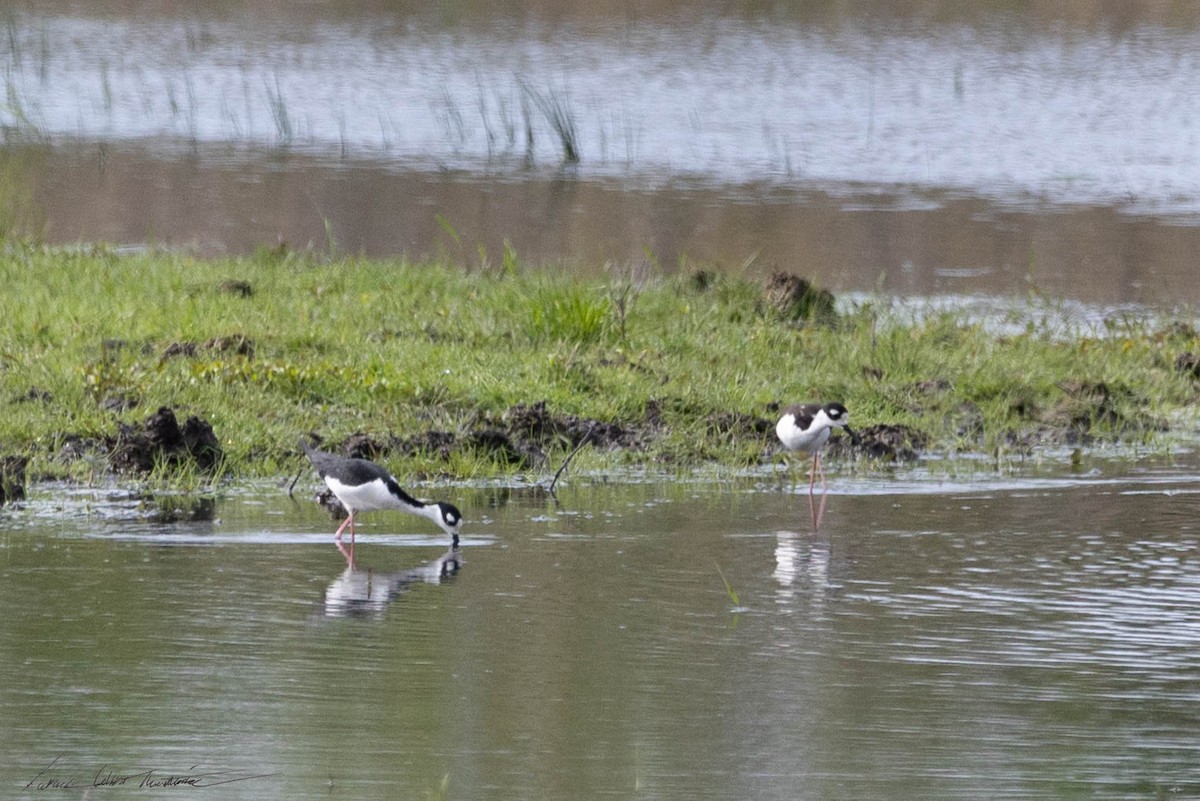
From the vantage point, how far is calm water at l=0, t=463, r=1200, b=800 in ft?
18.1


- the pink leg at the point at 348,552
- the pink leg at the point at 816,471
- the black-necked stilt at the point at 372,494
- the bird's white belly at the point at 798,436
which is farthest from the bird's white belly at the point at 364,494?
the pink leg at the point at 816,471

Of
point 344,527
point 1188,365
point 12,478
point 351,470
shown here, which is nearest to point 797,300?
point 1188,365

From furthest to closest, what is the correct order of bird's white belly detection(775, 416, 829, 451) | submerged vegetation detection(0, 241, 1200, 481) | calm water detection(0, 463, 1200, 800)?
submerged vegetation detection(0, 241, 1200, 481) < bird's white belly detection(775, 416, 829, 451) < calm water detection(0, 463, 1200, 800)

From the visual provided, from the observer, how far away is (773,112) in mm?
26266

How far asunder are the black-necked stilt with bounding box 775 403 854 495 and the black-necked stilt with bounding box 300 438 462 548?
1988mm

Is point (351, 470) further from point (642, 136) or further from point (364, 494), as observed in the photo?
point (642, 136)

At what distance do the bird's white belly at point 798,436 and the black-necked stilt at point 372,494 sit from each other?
1.98 m

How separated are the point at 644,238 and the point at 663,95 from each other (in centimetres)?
929

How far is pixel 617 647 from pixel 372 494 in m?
1.85

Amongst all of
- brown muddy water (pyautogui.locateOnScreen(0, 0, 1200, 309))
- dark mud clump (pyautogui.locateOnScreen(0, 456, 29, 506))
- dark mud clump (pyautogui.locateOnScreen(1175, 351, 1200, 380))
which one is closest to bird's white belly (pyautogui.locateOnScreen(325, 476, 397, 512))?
dark mud clump (pyautogui.locateOnScreen(0, 456, 29, 506))

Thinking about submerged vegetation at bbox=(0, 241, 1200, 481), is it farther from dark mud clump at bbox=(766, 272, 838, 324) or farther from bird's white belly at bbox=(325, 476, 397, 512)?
bird's white belly at bbox=(325, 476, 397, 512)

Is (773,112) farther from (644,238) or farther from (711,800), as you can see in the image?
(711,800)

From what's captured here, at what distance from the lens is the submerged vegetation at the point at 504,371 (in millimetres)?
10062

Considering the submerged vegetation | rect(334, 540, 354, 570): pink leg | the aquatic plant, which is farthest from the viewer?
the aquatic plant
